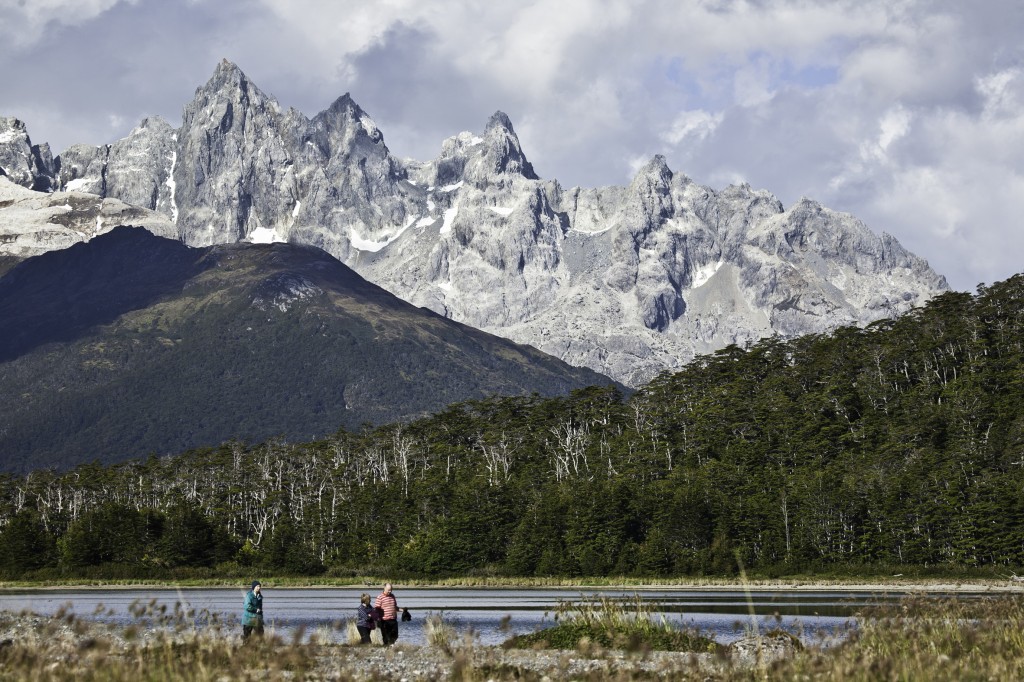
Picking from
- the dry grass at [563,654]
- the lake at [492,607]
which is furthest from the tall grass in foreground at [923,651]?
the lake at [492,607]

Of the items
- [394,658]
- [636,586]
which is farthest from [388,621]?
[636,586]

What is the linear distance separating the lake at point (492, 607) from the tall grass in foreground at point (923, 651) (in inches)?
156

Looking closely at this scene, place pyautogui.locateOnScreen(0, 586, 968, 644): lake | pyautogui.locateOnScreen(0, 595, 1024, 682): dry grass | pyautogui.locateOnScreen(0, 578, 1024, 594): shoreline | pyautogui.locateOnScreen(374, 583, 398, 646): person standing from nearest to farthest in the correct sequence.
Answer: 1. pyautogui.locateOnScreen(0, 595, 1024, 682): dry grass
2. pyautogui.locateOnScreen(374, 583, 398, 646): person standing
3. pyautogui.locateOnScreen(0, 586, 968, 644): lake
4. pyautogui.locateOnScreen(0, 578, 1024, 594): shoreline

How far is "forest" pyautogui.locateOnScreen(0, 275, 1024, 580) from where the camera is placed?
113 metres

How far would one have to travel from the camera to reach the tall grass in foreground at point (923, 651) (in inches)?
830

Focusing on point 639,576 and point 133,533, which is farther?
point 133,533

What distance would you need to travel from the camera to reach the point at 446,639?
128 ft

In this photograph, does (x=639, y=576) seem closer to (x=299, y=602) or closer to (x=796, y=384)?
(x=299, y=602)

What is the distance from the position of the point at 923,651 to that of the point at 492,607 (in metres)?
60.1

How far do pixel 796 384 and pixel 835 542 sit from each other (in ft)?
167

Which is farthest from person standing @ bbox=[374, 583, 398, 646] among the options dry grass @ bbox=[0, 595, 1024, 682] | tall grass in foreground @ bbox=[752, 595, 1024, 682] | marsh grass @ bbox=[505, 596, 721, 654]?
tall grass in foreground @ bbox=[752, 595, 1024, 682]

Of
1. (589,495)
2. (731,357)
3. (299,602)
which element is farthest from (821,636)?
(731,357)

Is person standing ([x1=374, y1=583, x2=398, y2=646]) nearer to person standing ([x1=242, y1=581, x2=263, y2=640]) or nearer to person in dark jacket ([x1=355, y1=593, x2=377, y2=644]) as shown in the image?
person in dark jacket ([x1=355, y1=593, x2=377, y2=644])

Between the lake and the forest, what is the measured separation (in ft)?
55.1
